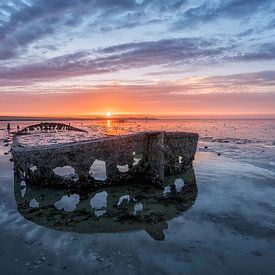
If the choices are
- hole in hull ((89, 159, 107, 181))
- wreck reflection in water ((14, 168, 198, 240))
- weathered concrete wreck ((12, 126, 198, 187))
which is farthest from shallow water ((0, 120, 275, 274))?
hole in hull ((89, 159, 107, 181))

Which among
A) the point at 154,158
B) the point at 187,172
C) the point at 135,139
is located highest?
the point at 135,139

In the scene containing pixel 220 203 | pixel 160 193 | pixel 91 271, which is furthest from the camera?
pixel 160 193

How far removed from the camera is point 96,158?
1309 cm

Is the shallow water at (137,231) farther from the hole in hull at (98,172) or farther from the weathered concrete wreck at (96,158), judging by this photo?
the hole in hull at (98,172)

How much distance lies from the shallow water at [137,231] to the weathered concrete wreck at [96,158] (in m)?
0.64

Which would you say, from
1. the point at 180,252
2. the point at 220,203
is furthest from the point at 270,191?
the point at 180,252

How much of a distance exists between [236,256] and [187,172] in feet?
31.5

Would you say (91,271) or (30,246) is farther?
(30,246)

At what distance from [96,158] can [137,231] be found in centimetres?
490

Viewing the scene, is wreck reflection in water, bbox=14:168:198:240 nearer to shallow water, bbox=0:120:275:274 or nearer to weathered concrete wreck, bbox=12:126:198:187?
shallow water, bbox=0:120:275:274

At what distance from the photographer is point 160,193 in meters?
12.9

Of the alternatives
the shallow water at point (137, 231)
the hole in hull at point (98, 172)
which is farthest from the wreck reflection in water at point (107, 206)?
the hole in hull at point (98, 172)

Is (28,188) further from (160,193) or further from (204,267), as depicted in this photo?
(204,267)

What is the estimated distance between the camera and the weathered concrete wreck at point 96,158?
12.5m
